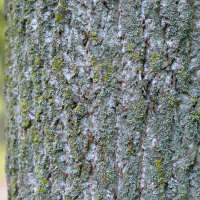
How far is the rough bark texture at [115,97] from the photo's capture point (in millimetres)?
914

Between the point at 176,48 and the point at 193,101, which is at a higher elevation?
the point at 176,48

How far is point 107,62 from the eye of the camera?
959mm

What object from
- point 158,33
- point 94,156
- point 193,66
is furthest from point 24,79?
point 193,66

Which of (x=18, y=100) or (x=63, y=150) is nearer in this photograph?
(x=63, y=150)

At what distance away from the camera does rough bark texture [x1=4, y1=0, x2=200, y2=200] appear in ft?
3.00

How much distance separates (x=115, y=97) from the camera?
96cm

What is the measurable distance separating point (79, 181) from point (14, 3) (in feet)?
3.44

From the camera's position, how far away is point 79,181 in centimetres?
100

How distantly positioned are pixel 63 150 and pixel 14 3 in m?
0.88

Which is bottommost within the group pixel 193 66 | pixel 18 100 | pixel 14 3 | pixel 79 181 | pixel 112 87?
pixel 79 181

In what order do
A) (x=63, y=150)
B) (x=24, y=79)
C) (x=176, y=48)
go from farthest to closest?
(x=24, y=79)
(x=63, y=150)
(x=176, y=48)

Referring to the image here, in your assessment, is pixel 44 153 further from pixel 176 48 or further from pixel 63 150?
pixel 176 48

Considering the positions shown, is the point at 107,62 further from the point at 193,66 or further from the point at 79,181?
the point at 79,181

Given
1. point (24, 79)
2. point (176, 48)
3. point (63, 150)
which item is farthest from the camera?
point (24, 79)
